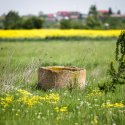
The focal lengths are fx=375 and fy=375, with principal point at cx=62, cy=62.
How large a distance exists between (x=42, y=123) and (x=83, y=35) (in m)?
36.6

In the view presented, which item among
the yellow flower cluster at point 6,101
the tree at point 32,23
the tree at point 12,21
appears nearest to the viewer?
the yellow flower cluster at point 6,101

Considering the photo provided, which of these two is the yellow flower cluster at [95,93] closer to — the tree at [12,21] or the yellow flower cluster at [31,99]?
the yellow flower cluster at [31,99]

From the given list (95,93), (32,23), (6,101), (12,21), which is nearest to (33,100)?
(6,101)

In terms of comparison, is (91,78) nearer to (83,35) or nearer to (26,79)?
(26,79)

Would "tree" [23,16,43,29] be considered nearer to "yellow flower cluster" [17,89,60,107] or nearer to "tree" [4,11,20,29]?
"tree" [4,11,20,29]

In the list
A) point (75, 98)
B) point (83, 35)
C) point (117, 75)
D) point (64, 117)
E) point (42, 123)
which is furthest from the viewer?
point (83, 35)

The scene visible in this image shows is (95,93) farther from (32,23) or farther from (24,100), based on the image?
(32,23)

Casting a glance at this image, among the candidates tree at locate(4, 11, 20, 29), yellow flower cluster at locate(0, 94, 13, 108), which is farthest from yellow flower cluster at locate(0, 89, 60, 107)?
tree at locate(4, 11, 20, 29)

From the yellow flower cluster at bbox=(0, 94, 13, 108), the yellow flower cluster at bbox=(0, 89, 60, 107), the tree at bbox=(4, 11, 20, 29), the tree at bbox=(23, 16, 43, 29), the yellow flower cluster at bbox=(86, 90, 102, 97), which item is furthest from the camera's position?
the tree at bbox=(4, 11, 20, 29)

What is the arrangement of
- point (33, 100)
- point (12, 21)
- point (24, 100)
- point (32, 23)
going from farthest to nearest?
point (12, 21), point (32, 23), point (33, 100), point (24, 100)

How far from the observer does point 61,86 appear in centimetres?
993

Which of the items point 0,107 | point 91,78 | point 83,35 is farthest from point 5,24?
point 0,107

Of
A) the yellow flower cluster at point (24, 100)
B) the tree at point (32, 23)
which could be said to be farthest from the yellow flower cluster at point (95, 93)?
the tree at point (32, 23)

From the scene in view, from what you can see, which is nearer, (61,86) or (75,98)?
(75,98)
